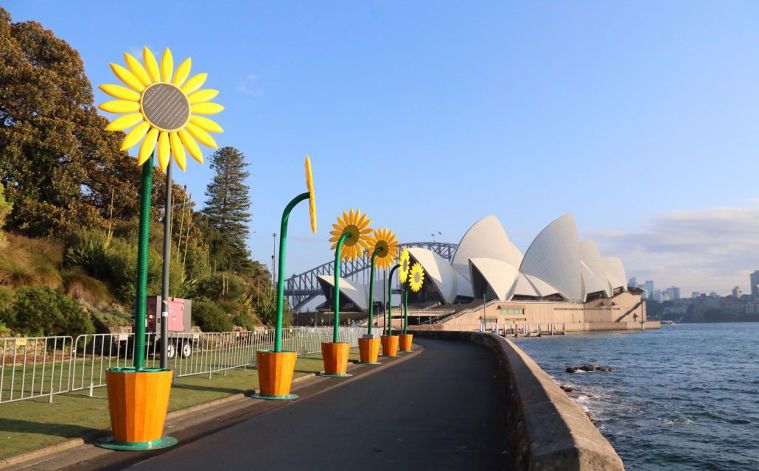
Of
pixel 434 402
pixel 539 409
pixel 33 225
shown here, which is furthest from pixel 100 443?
pixel 33 225

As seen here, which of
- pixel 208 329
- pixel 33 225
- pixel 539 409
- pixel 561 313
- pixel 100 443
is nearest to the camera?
pixel 539 409

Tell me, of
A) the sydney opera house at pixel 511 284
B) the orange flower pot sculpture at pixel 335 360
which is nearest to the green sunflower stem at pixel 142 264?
the orange flower pot sculpture at pixel 335 360

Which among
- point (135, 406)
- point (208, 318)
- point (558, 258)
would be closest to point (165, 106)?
point (135, 406)

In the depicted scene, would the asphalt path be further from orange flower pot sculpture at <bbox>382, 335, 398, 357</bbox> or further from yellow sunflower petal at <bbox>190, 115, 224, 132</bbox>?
orange flower pot sculpture at <bbox>382, 335, 398, 357</bbox>

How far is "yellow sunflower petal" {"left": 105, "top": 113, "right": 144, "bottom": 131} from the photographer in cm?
623

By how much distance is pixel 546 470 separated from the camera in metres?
3.77

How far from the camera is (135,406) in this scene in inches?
247

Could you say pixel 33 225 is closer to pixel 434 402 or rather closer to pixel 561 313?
pixel 434 402

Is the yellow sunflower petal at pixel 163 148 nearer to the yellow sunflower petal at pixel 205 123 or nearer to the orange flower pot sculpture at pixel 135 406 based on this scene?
the yellow sunflower petal at pixel 205 123

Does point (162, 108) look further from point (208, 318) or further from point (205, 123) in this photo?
point (208, 318)

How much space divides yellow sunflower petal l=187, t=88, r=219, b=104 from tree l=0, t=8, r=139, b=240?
73.4 ft

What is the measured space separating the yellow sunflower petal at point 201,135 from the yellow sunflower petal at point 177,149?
0.56 feet

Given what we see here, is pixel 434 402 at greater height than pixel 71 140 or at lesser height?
lesser

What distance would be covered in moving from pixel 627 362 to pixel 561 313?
74.8 metres
